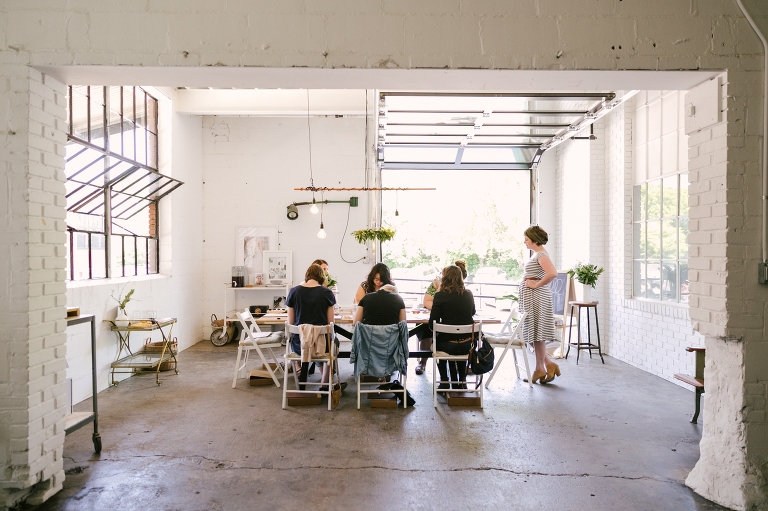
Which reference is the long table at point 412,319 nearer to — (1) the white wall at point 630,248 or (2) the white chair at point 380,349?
(2) the white chair at point 380,349

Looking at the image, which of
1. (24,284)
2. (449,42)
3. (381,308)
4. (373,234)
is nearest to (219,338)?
(373,234)

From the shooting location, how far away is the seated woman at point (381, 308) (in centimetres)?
516

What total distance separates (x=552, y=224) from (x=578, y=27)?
6856 mm

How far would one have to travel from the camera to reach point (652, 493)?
3.32 m

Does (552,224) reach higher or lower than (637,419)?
higher

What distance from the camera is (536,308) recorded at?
603 centimetres

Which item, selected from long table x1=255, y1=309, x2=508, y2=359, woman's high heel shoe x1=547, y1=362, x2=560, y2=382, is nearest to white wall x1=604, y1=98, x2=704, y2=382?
woman's high heel shoe x1=547, y1=362, x2=560, y2=382

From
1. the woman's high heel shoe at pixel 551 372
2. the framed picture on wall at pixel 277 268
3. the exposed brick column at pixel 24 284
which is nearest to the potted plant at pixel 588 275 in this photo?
the woman's high heel shoe at pixel 551 372

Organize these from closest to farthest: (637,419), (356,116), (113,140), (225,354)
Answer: (637,419)
(113,140)
(225,354)
(356,116)

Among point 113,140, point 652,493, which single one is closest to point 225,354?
point 113,140

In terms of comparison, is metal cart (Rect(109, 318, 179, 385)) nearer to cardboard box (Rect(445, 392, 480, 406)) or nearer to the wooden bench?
cardboard box (Rect(445, 392, 480, 406))

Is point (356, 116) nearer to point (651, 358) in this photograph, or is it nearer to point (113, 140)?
point (113, 140)

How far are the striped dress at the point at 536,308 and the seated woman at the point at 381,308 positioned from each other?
1688 mm

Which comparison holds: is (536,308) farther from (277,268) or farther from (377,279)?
(277,268)
